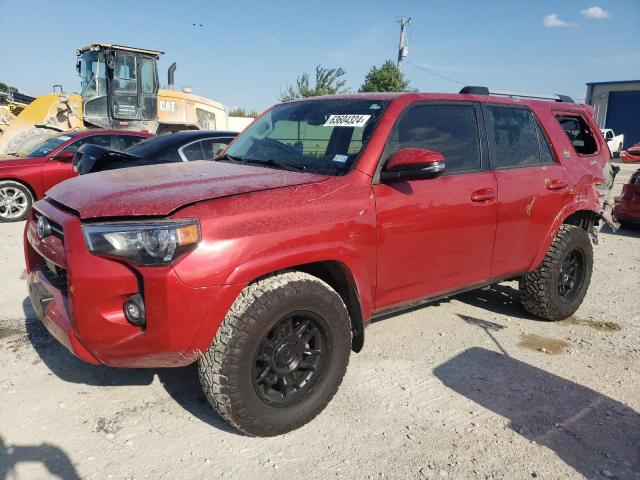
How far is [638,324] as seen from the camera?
4.60 metres

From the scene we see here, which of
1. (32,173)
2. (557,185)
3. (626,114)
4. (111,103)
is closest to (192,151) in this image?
(32,173)

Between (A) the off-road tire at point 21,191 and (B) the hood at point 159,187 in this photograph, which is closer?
(B) the hood at point 159,187

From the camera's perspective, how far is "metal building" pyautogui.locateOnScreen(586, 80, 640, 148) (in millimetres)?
39188

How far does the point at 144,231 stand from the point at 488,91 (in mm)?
3104

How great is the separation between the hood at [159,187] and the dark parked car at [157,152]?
241cm

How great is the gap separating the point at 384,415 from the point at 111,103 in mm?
12909

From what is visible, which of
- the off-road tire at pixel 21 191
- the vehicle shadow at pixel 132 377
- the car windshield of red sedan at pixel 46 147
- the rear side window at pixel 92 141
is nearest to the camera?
the vehicle shadow at pixel 132 377

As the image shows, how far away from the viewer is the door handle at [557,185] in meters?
4.18

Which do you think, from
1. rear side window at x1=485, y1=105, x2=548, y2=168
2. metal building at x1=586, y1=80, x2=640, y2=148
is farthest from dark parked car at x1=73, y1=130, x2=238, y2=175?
metal building at x1=586, y1=80, x2=640, y2=148

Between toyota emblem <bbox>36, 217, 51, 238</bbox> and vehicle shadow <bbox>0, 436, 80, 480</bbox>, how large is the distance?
1078 millimetres

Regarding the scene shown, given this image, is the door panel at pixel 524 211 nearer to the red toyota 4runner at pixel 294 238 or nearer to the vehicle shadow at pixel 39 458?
the red toyota 4runner at pixel 294 238

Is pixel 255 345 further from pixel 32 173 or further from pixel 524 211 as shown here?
pixel 32 173

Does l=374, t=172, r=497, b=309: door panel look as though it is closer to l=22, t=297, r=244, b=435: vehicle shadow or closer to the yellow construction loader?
l=22, t=297, r=244, b=435: vehicle shadow

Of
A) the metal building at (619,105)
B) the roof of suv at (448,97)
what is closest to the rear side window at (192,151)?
the roof of suv at (448,97)
